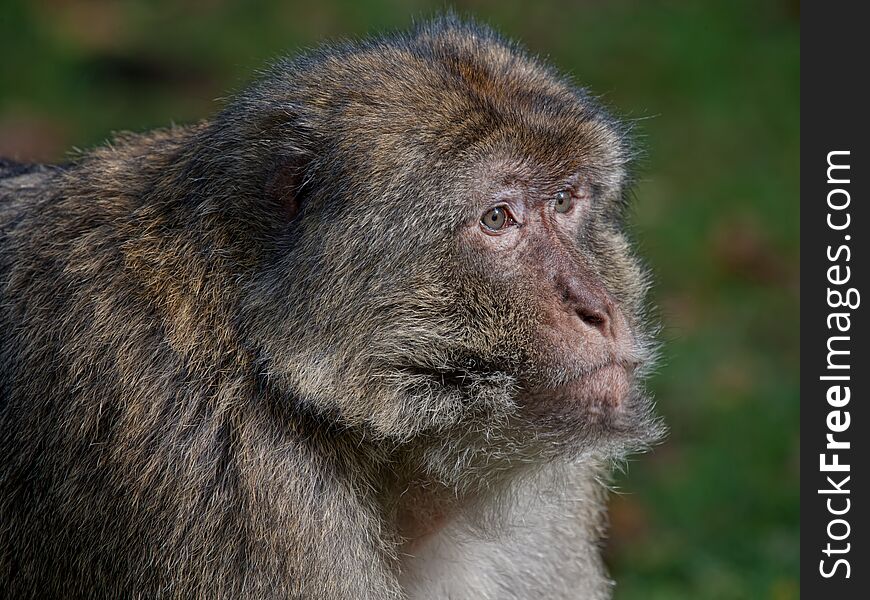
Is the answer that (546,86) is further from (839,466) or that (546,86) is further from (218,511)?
(839,466)

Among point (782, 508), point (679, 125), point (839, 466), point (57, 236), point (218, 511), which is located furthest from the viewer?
point (679, 125)

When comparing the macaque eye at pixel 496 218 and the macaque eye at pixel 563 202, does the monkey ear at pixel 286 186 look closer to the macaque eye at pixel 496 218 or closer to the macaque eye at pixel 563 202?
the macaque eye at pixel 496 218

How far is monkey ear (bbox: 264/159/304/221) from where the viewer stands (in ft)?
13.0

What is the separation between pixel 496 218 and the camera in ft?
12.9

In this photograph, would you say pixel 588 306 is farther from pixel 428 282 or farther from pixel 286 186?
pixel 286 186

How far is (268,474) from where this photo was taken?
3.88 meters

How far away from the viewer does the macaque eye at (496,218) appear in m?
3.91

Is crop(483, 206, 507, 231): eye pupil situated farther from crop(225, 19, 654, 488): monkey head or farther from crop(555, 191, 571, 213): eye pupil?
crop(555, 191, 571, 213): eye pupil

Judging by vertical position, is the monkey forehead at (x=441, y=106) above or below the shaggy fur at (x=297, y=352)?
above

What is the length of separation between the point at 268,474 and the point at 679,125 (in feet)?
21.6

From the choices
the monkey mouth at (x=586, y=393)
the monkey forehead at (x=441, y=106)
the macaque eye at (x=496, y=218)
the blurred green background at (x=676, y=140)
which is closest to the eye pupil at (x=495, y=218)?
the macaque eye at (x=496, y=218)

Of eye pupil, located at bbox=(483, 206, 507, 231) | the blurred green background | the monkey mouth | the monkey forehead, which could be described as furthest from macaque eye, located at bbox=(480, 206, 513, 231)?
the blurred green background

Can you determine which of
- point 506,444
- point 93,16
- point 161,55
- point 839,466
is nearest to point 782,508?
point 839,466

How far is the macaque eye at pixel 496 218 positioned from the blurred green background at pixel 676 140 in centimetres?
279
